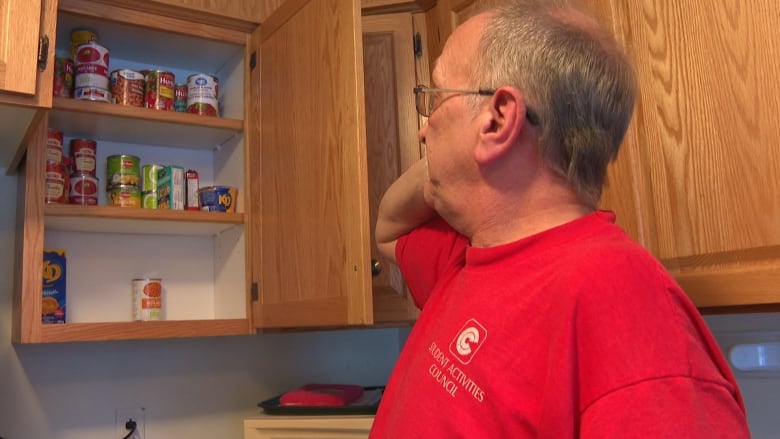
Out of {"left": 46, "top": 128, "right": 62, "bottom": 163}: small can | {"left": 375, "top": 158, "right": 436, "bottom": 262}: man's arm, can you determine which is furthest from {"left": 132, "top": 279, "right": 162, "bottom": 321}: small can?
{"left": 375, "top": 158, "right": 436, "bottom": 262}: man's arm

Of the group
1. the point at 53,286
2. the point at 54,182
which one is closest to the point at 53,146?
the point at 54,182

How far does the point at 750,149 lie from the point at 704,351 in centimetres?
43

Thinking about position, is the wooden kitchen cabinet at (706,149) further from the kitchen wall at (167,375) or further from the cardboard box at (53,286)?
the cardboard box at (53,286)

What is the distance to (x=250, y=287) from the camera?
148cm

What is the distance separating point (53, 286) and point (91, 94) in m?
0.42

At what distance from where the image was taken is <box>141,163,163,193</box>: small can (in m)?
1.50

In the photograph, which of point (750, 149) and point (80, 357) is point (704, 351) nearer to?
point (750, 149)

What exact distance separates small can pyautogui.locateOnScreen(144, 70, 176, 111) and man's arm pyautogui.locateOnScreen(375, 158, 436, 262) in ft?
2.49

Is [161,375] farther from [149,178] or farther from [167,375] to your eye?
[149,178]

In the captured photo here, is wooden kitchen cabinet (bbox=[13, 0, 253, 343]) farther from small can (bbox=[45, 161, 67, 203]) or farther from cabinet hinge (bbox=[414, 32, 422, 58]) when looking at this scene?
cabinet hinge (bbox=[414, 32, 422, 58])

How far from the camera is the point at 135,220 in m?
1.41

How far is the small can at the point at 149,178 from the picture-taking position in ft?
4.93

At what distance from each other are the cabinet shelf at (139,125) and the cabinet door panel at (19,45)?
26 cm

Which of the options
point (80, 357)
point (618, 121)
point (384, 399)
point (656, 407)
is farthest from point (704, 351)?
point (80, 357)
